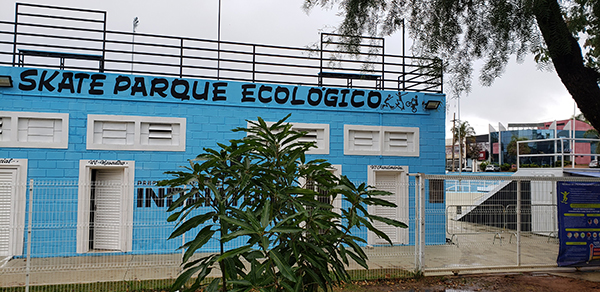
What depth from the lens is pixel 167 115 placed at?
36.2 feet

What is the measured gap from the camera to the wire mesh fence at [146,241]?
333 inches

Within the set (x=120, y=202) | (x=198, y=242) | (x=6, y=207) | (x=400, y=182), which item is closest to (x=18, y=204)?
(x=6, y=207)

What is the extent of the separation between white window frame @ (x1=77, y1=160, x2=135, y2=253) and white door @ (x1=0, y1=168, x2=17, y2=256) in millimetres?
1291

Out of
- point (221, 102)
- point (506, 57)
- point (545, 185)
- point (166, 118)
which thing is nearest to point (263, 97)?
point (221, 102)

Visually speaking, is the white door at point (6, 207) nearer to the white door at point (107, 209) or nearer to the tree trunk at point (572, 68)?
the white door at point (107, 209)

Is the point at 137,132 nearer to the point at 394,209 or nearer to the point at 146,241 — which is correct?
the point at 146,241

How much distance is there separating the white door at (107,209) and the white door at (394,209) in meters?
5.85

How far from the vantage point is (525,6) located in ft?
22.8

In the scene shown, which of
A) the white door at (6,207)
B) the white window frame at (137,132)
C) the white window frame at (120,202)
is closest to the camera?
the white door at (6,207)

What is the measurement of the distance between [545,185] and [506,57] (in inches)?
336

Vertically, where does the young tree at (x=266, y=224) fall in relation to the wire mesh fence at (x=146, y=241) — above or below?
above

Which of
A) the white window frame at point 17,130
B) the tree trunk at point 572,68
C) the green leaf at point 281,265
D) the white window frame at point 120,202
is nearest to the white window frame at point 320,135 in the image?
the white window frame at point 120,202

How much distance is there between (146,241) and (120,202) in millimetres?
1077

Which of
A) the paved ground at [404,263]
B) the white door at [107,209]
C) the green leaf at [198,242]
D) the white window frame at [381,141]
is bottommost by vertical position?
the paved ground at [404,263]
